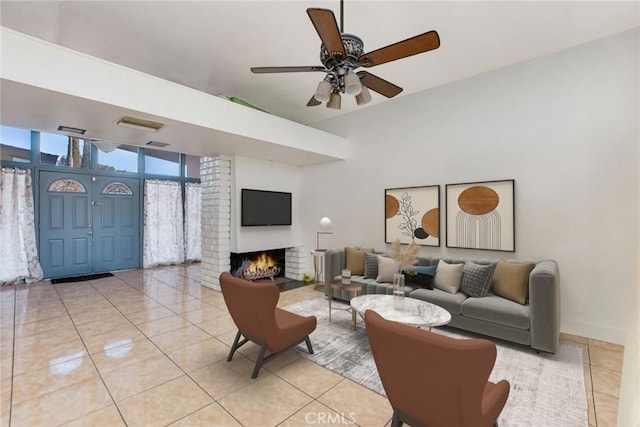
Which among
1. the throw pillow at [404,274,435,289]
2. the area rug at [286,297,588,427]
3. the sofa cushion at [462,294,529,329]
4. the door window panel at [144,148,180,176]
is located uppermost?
the door window panel at [144,148,180,176]

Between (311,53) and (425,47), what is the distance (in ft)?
6.30

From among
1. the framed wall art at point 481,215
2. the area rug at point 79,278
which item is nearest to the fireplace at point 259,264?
the area rug at point 79,278

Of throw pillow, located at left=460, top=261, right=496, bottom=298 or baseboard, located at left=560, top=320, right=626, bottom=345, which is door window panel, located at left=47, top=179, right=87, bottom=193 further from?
baseboard, located at left=560, top=320, right=626, bottom=345

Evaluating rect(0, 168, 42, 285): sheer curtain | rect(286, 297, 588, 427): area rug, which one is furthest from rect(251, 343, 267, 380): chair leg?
rect(0, 168, 42, 285): sheer curtain

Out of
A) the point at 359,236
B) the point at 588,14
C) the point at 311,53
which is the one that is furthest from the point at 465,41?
the point at 359,236

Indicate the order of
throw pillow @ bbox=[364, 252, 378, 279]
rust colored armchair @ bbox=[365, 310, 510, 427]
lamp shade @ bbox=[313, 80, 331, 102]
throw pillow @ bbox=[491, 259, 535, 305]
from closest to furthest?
rust colored armchair @ bbox=[365, 310, 510, 427] < lamp shade @ bbox=[313, 80, 331, 102] < throw pillow @ bbox=[491, 259, 535, 305] < throw pillow @ bbox=[364, 252, 378, 279]

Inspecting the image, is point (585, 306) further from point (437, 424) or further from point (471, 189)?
point (437, 424)

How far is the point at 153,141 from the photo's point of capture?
14.0 ft

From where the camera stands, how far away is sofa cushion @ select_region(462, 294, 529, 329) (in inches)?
115

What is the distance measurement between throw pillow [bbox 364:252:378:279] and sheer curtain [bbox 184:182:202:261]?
501cm

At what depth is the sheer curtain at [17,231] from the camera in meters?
5.21

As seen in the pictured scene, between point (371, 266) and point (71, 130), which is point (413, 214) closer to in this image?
point (371, 266)

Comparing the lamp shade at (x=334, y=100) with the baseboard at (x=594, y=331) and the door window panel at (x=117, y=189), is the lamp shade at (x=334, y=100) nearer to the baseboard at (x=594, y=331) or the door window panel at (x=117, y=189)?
the baseboard at (x=594, y=331)

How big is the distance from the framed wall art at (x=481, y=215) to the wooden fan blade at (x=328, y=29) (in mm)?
2845
